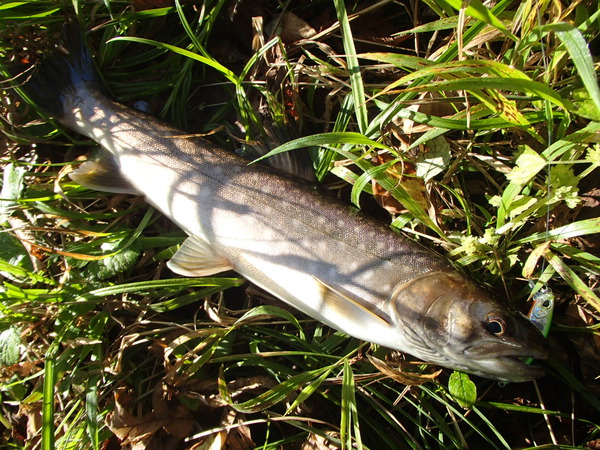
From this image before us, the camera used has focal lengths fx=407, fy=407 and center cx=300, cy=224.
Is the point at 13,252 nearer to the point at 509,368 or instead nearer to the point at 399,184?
the point at 399,184

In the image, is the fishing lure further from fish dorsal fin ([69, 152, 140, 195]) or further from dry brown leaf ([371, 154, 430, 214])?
fish dorsal fin ([69, 152, 140, 195])

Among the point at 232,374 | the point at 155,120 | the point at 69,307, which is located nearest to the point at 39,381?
the point at 69,307

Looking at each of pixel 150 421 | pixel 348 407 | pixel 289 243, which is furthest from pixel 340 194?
pixel 150 421

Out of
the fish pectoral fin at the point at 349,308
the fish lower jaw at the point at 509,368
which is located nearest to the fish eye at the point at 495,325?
the fish lower jaw at the point at 509,368

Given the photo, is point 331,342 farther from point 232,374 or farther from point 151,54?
point 151,54

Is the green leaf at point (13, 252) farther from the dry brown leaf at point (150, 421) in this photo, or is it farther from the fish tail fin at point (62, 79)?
the dry brown leaf at point (150, 421)

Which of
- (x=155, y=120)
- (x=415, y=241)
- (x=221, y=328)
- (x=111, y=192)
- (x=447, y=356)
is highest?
(x=155, y=120)

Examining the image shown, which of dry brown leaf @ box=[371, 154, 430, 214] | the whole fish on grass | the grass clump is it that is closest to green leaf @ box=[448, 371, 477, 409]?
the grass clump
